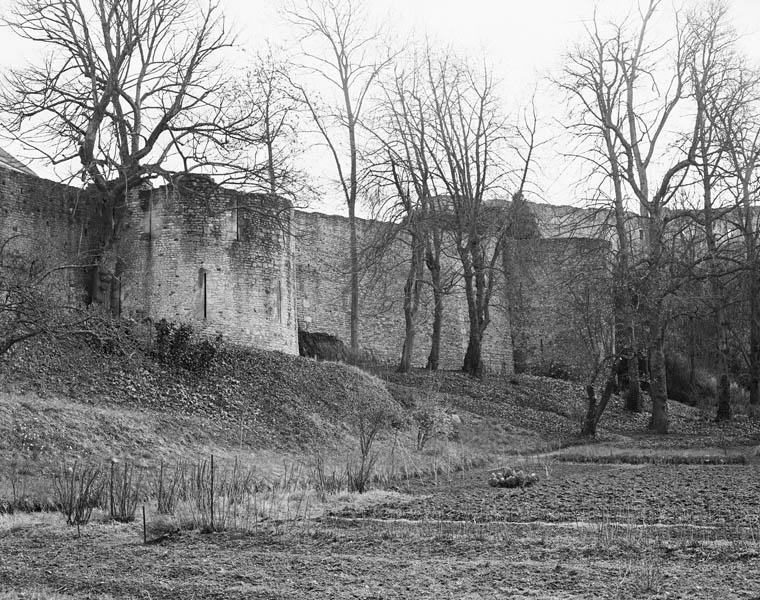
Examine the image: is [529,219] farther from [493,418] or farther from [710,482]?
[710,482]

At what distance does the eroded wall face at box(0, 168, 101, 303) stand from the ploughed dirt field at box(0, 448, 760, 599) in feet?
42.4

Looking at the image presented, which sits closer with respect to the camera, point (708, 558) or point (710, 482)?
point (708, 558)

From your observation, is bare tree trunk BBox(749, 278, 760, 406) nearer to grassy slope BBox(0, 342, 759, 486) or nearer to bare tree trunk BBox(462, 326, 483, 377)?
grassy slope BBox(0, 342, 759, 486)

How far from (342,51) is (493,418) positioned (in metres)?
12.3

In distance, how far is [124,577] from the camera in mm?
6289

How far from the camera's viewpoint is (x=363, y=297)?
30.3 metres

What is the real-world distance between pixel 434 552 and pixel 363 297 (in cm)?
2337

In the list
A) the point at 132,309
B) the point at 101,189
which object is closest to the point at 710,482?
the point at 132,309

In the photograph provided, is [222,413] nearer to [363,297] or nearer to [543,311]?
[363,297]

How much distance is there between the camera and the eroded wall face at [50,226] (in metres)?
21.4

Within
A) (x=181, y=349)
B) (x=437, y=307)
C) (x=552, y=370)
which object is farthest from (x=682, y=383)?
(x=181, y=349)

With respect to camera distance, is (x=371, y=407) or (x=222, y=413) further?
(x=371, y=407)

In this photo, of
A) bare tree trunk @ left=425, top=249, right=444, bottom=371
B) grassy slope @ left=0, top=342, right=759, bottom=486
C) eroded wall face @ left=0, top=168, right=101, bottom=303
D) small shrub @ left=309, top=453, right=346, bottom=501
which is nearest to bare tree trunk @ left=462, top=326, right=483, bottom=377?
bare tree trunk @ left=425, top=249, right=444, bottom=371

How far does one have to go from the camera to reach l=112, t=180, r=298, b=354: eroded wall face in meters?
21.1
